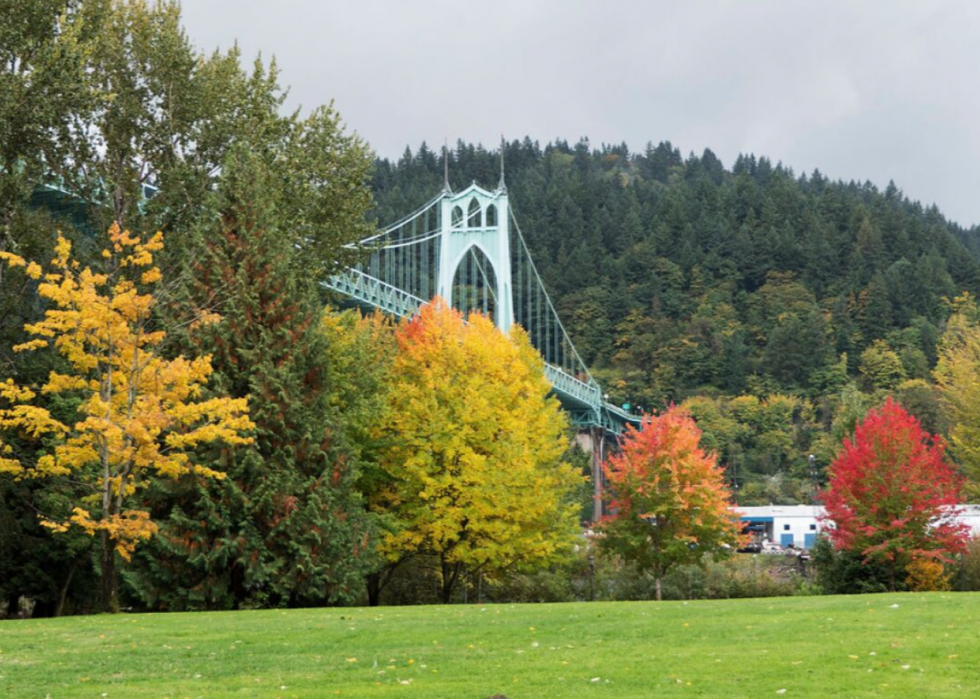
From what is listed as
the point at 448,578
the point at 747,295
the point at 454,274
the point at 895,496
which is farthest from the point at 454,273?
the point at 747,295

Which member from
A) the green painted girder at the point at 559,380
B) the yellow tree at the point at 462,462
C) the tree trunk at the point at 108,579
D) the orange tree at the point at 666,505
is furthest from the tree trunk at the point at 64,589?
the green painted girder at the point at 559,380

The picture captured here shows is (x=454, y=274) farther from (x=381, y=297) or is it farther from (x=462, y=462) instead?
(x=462, y=462)

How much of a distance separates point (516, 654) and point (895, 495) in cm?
1598

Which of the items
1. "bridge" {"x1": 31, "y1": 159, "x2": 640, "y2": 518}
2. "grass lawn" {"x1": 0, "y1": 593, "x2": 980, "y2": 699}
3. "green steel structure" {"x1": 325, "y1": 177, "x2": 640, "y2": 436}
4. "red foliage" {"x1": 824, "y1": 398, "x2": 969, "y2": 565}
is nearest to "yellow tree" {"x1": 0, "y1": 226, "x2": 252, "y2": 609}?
"grass lawn" {"x1": 0, "y1": 593, "x2": 980, "y2": 699}

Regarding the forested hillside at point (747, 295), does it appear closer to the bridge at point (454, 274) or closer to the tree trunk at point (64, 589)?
the bridge at point (454, 274)

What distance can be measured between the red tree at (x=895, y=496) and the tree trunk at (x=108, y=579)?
15071 millimetres

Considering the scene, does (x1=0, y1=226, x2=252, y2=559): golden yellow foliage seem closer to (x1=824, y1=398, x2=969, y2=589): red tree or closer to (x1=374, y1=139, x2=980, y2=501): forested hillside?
(x1=824, y1=398, x2=969, y2=589): red tree

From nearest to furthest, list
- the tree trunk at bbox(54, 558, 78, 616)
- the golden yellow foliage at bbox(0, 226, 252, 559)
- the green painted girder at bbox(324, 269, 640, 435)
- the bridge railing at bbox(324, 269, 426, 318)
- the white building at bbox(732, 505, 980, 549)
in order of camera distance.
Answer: the golden yellow foliage at bbox(0, 226, 252, 559), the tree trunk at bbox(54, 558, 78, 616), the green painted girder at bbox(324, 269, 640, 435), the bridge railing at bbox(324, 269, 426, 318), the white building at bbox(732, 505, 980, 549)

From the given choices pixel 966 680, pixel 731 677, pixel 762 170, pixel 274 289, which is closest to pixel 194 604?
pixel 274 289

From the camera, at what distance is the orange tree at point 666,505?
27719mm

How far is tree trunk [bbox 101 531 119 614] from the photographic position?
18.4 m

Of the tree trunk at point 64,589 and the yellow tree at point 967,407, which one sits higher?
the yellow tree at point 967,407

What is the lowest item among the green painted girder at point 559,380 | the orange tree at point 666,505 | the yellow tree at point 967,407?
the orange tree at point 666,505

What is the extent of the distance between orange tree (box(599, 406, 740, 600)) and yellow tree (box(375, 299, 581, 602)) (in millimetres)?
1344
